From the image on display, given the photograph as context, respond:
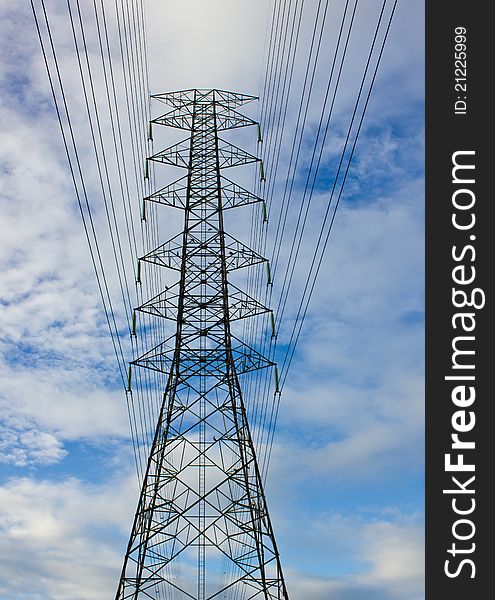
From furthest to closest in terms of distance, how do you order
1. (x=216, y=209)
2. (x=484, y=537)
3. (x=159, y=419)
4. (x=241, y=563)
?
(x=216, y=209) → (x=159, y=419) → (x=241, y=563) → (x=484, y=537)

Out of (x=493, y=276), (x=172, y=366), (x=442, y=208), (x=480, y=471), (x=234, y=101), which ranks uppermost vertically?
(x=234, y=101)

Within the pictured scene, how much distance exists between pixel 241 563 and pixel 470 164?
63.1 feet

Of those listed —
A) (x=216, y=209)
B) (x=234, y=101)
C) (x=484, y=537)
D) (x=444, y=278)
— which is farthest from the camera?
(x=234, y=101)

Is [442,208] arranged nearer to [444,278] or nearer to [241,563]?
[444,278]

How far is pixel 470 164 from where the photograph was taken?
1438cm

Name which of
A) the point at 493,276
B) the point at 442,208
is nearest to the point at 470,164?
the point at 442,208

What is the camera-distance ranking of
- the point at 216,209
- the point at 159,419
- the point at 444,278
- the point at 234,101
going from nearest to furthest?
the point at 444,278 < the point at 159,419 < the point at 216,209 < the point at 234,101

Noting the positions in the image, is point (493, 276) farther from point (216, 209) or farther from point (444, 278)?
point (216, 209)

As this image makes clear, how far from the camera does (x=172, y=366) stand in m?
32.3

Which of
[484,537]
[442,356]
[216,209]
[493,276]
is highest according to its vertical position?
[216,209]

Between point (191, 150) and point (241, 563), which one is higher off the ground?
point (191, 150)

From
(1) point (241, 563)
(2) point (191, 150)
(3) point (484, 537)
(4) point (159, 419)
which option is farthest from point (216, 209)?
Result: (3) point (484, 537)

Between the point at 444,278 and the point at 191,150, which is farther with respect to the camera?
the point at 191,150

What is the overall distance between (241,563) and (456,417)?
17084 millimetres
